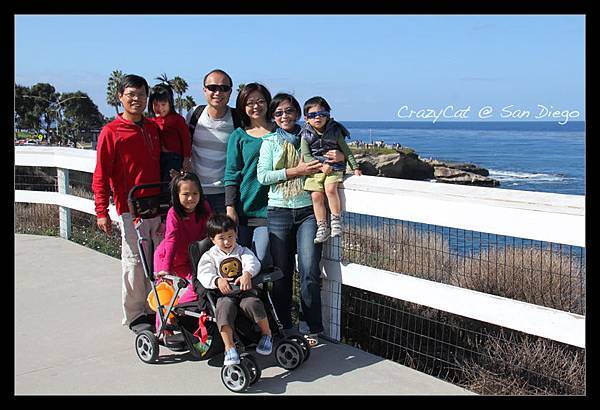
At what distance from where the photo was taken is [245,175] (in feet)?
16.7

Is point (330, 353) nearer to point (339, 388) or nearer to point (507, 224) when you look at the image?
point (339, 388)

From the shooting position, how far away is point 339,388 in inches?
169

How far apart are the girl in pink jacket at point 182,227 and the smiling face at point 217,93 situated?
623 mm

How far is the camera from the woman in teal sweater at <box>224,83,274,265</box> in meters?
5.03

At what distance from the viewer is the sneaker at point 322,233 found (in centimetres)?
487

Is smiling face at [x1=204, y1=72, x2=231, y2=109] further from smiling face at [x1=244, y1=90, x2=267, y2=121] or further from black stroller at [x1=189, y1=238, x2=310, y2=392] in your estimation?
black stroller at [x1=189, y1=238, x2=310, y2=392]

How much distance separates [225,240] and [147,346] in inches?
36.2

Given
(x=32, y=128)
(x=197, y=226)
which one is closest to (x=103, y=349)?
(x=197, y=226)

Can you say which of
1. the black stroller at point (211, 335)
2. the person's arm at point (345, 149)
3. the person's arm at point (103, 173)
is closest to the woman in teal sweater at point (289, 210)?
the person's arm at point (345, 149)

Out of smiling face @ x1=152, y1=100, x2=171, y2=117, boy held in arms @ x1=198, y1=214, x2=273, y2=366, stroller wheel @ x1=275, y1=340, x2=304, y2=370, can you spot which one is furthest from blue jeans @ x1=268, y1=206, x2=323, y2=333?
smiling face @ x1=152, y1=100, x2=171, y2=117

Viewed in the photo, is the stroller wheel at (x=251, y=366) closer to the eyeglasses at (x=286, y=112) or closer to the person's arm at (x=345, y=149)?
the person's arm at (x=345, y=149)

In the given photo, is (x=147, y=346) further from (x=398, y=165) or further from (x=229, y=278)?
(x=398, y=165)

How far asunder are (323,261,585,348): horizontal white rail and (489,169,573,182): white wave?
6281 cm
